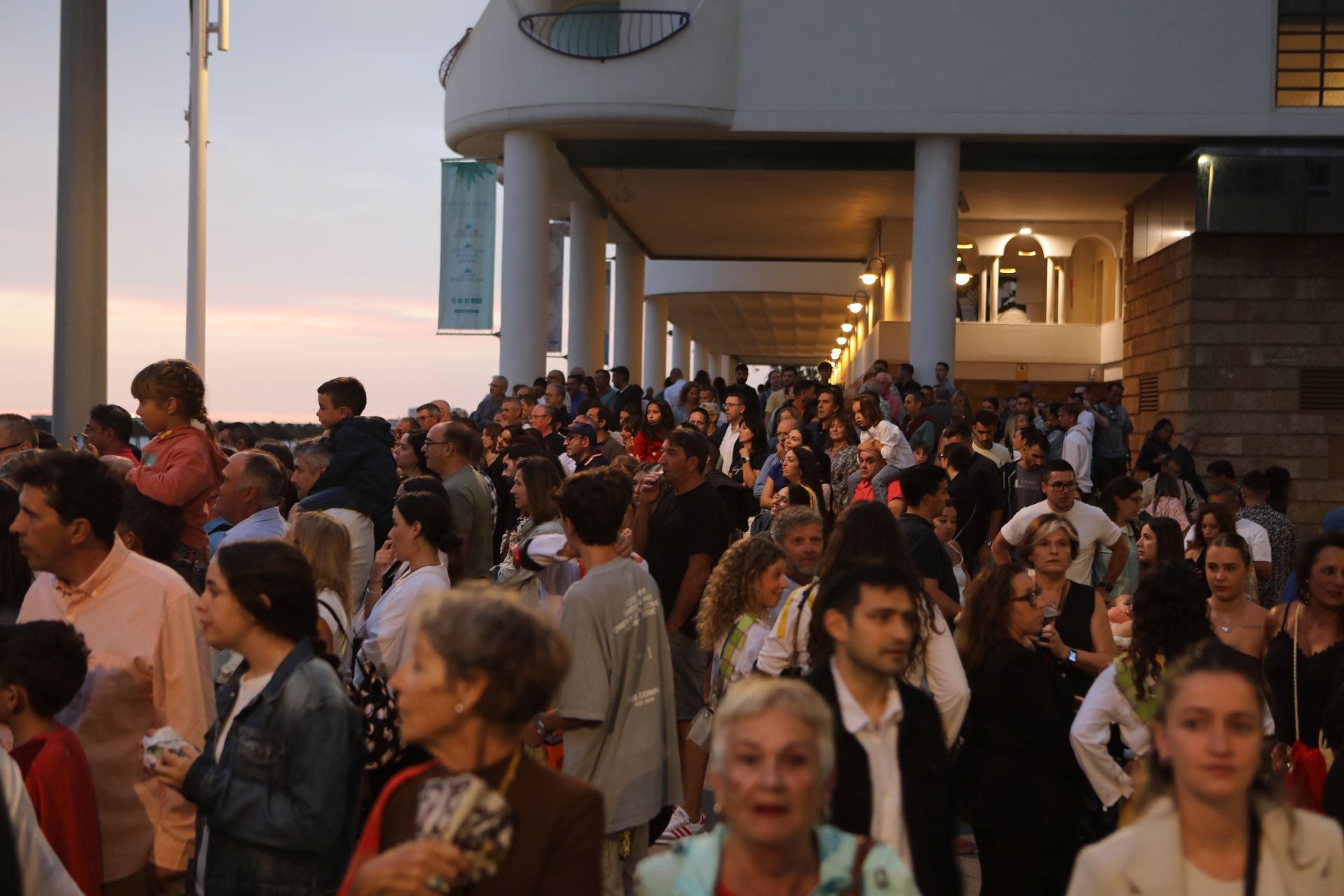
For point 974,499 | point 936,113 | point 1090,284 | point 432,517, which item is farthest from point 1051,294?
point 432,517

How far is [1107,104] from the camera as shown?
68.0 ft

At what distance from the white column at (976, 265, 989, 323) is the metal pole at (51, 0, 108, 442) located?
2284 centimetres

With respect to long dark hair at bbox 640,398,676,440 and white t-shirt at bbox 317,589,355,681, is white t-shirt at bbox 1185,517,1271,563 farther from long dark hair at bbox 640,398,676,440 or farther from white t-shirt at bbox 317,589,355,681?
white t-shirt at bbox 317,589,355,681

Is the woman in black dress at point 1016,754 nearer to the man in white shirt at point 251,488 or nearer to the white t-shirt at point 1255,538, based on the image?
the man in white shirt at point 251,488

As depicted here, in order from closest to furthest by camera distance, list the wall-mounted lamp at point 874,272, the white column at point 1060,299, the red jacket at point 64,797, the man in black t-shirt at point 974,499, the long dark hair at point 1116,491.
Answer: the red jacket at point 64,797
the long dark hair at point 1116,491
the man in black t-shirt at point 974,499
the wall-mounted lamp at point 874,272
the white column at point 1060,299

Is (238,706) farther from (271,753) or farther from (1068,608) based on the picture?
(1068,608)

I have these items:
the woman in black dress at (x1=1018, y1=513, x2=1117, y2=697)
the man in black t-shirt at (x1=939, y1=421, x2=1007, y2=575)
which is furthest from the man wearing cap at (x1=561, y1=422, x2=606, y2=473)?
the woman in black dress at (x1=1018, y1=513, x2=1117, y2=697)

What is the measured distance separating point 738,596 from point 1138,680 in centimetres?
201

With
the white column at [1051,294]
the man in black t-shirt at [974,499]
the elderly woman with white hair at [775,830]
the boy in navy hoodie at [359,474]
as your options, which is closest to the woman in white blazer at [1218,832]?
the elderly woman with white hair at [775,830]

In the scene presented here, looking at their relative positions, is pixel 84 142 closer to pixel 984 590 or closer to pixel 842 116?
pixel 984 590

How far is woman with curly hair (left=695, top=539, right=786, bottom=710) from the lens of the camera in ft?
22.0

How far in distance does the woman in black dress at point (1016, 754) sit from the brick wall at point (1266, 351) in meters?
16.4

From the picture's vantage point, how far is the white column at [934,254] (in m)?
21.4

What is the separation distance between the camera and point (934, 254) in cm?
2186
